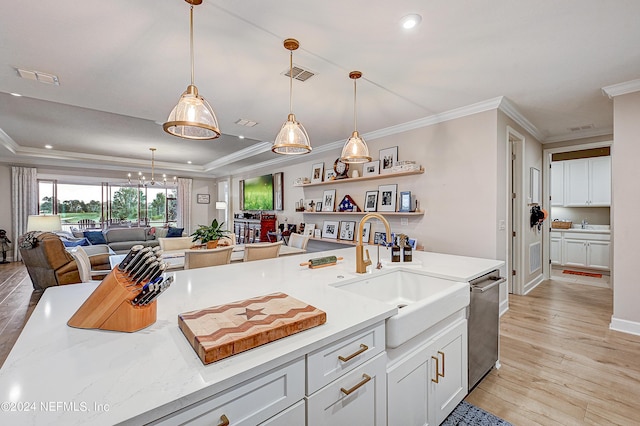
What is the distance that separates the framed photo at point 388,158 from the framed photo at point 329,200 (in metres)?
1.19

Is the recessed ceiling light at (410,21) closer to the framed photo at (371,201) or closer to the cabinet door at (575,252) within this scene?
the framed photo at (371,201)

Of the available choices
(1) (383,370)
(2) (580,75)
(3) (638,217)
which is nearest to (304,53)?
(1) (383,370)

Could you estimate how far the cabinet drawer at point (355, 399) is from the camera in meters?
0.96

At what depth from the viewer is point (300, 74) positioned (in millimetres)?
2562

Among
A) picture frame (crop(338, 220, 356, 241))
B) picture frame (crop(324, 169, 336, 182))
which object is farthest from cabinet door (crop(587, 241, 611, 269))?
picture frame (crop(324, 169, 336, 182))

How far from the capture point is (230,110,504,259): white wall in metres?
3.27

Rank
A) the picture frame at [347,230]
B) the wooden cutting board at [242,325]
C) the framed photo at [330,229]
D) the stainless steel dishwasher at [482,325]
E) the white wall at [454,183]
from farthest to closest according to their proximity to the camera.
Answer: the framed photo at [330,229] < the picture frame at [347,230] < the white wall at [454,183] < the stainless steel dishwasher at [482,325] < the wooden cutting board at [242,325]

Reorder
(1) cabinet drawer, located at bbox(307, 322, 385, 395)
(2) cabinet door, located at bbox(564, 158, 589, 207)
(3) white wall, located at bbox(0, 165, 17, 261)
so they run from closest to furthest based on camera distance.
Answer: (1) cabinet drawer, located at bbox(307, 322, 385, 395), (2) cabinet door, located at bbox(564, 158, 589, 207), (3) white wall, located at bbox(0, 165, 17, 261)

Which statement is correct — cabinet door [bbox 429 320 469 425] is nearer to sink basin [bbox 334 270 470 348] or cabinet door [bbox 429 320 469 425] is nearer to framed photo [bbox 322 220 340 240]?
sink basin [bbox 334 270 470 348]

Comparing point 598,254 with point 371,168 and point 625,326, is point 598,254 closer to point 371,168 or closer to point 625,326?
point 625,326

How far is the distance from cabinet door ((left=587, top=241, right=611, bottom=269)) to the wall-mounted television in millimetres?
6591

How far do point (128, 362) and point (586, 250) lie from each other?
7509 millimetres

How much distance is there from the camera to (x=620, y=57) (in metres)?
2.32

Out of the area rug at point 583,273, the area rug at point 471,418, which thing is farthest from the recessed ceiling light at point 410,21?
the area rug at point 583,273
